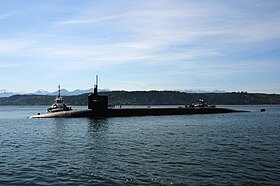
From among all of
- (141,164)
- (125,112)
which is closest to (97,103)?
(125,112)

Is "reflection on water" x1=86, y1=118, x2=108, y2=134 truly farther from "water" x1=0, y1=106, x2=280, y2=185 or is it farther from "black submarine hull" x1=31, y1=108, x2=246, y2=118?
"black submarine hull" x1=31, y1=108, x2=246, y2=118

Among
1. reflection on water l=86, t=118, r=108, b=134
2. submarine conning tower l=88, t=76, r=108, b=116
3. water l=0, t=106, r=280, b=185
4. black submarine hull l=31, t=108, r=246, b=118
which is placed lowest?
water l=0, t=106, r=280, b=185

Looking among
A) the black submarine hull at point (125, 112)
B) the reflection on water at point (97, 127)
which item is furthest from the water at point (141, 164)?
the black submarine hull at point (125, 112)

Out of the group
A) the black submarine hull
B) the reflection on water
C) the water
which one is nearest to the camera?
the water

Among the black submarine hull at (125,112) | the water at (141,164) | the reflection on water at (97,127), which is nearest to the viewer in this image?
the water at (141,164)

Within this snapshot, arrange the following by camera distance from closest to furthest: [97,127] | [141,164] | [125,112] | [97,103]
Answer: [141,164]
[97,127]
[97,103]
[125,112]

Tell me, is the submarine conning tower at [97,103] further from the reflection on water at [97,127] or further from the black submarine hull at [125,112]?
the reflection on water at [97,127]

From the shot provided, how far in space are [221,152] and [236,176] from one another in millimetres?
10820

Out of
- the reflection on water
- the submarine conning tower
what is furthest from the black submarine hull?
the reflection on water

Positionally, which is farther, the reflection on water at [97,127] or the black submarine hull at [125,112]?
the black submarine hull at [125,112]

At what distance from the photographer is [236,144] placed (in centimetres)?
4100

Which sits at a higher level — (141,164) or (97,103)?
(97,103)

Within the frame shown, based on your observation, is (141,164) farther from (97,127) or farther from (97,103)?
(97,103)

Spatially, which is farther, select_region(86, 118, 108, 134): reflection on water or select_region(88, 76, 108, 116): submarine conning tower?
select_region(88, 76, 108, 116): submarine conning tower
